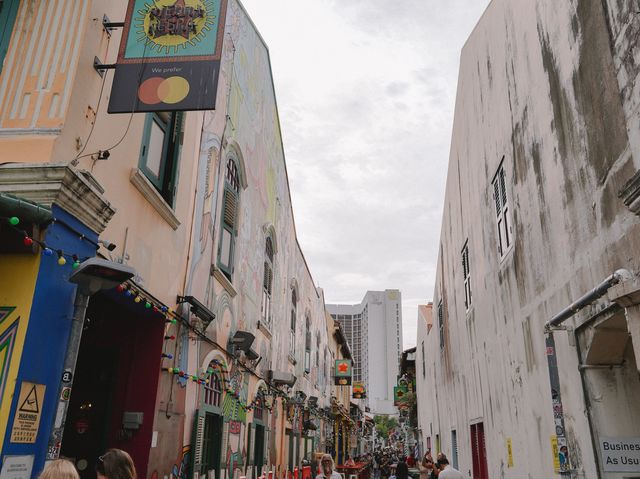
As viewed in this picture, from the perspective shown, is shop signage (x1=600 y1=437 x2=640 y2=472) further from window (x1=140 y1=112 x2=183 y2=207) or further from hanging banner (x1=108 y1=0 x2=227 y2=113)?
window (x1=140 y1=112 x2=183 y2=207)

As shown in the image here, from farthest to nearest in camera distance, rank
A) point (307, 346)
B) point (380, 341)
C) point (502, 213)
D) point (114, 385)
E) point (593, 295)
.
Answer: point (380, 341) → point (307, 346) → point (502, 213) → point (114, 385) → point (593, 295)

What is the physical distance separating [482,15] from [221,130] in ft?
19.2

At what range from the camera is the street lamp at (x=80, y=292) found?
506 cm

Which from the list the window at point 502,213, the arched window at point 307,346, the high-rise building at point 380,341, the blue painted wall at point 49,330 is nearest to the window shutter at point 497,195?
the window at point 502,213

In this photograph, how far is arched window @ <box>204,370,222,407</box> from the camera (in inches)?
398

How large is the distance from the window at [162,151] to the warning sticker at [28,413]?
3.67 m

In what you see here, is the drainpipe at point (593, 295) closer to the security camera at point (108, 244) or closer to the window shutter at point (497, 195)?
the window shutter at point (497, 195)

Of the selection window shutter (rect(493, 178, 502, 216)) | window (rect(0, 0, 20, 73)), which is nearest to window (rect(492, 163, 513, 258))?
window shutter (rect(493, 178, 502, 216))

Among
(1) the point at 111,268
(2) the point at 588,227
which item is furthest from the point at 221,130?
(2) the point at 588,227

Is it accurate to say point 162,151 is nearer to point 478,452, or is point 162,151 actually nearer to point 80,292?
point 80,292

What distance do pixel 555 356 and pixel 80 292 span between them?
5.43m

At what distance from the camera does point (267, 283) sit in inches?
641

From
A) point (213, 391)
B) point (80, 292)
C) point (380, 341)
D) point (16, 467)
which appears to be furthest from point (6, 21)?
point (380, 341)

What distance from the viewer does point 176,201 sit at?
871 centimetres
